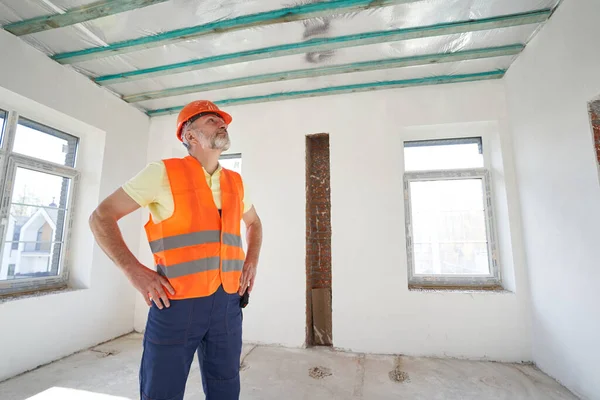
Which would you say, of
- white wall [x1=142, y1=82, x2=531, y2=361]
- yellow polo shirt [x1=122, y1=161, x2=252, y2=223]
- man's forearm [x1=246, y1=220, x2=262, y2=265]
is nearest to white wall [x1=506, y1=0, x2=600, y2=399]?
white wall [x1=142, y1=82, x2=531, y2=361]

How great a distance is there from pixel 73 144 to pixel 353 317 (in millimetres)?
3390

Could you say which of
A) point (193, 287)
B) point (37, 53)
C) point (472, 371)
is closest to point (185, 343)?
point (193, 287)

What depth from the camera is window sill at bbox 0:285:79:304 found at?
8.04 ft

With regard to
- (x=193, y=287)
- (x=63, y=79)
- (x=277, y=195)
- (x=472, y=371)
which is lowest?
(x=472, y=371)

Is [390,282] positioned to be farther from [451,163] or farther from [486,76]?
[486,76]

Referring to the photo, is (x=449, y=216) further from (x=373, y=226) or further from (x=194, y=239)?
(x=194, y=239)

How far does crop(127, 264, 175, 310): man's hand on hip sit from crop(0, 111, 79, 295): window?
91.4 inches

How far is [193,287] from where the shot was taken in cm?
117

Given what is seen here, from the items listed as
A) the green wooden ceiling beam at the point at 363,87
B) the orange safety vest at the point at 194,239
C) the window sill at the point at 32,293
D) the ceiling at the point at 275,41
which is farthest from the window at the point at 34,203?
the orange safety vest at the point at 194,239

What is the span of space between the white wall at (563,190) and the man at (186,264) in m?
2.25

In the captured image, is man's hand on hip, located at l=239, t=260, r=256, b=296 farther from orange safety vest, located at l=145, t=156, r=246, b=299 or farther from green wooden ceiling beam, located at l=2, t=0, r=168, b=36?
green wooden ceiling beam, located at l=2, t=0, r=168, b=36

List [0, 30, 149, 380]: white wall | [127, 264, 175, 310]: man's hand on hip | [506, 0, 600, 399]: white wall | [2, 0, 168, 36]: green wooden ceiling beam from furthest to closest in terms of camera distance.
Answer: [0, 30, 149, 380]: white wall, [2, 0, 168, 36]: green wooden ceiling beam, [506, 0, 600, 399]: white wall, [127, 264, 175, 310]: man's hand on hip

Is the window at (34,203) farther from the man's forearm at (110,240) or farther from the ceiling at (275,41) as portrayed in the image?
the man's forearm at (110,240)

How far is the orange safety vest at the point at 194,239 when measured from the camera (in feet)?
3.85
